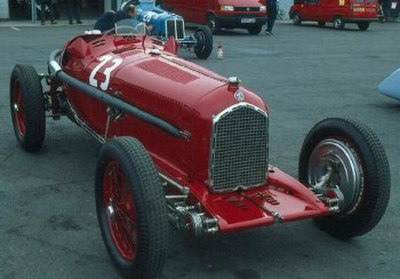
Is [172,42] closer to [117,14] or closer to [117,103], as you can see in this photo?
[117,103]

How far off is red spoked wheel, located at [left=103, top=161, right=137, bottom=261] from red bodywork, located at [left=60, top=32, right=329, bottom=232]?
1.46ft

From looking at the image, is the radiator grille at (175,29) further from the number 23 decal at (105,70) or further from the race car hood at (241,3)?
the number 23 decal at (105,70)

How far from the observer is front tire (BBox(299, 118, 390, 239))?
3.93 metres

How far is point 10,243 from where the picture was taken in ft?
13.4

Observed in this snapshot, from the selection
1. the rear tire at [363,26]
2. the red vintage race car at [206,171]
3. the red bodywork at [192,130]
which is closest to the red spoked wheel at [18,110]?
the red bodywork at [192,130]

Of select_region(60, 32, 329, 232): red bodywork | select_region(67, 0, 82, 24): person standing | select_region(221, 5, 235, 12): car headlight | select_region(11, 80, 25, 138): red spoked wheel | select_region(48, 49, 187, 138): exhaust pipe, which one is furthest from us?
select_region(67, 0, 82, 24): person standing

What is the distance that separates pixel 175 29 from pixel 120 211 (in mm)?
10005

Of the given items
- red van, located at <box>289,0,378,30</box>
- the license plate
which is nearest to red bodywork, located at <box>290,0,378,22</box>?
red van, located at <box>289,0,378,30</box>

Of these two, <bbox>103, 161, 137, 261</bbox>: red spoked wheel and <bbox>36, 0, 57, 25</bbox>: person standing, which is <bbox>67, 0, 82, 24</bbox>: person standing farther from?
<bbox>103, 161, 137, 261</bbox>: red spoked wheel

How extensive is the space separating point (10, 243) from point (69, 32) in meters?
14.9

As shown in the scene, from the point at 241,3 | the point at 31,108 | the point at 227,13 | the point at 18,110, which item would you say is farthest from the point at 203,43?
the point at 31,108

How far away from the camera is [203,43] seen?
12859 mm

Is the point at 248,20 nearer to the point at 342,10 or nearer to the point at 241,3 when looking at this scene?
the point at 241,3

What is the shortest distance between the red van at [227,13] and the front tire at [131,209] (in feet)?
48.3
